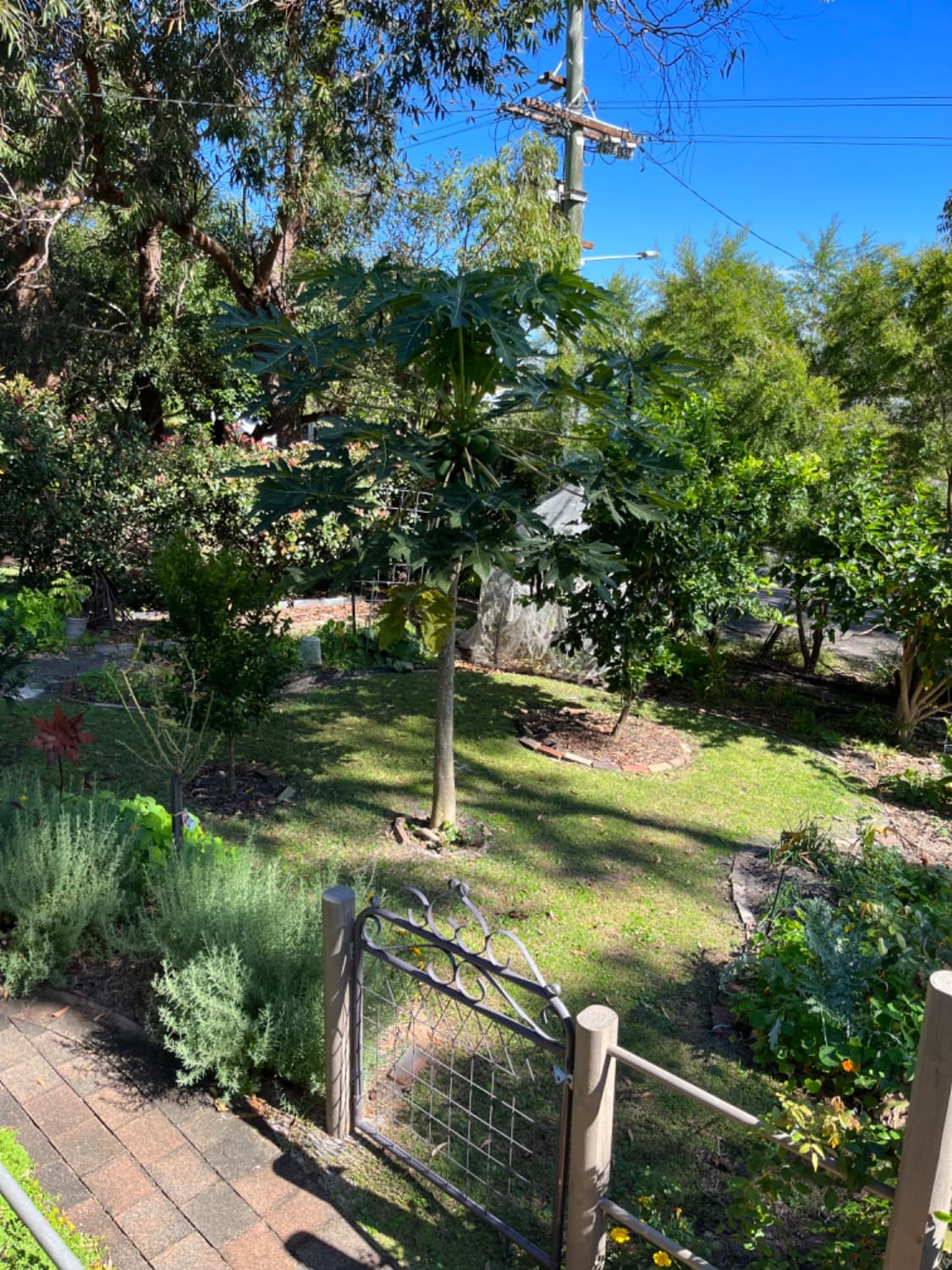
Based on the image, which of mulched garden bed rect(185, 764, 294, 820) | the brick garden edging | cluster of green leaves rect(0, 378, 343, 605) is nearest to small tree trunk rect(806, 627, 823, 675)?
the brick garden edging

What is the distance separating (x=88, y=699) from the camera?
263 inches

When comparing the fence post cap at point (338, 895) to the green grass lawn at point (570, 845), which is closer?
the fence post cap at point (338, 895)

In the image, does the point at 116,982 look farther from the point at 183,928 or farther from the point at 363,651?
the point at 363,651

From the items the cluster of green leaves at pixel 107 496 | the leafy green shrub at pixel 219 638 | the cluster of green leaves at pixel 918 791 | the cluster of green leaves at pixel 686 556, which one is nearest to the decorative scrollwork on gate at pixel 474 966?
the leafy green shrub at pixel 219 638

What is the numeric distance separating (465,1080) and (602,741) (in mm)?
4259

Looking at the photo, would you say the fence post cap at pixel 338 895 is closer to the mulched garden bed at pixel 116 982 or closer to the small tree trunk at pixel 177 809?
the mulched garden bed at pixel 116 982

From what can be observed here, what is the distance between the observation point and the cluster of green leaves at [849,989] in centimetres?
272

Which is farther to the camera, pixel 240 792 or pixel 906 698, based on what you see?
pixel 906 698

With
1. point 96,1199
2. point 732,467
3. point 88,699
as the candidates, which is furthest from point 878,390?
point 96,1199

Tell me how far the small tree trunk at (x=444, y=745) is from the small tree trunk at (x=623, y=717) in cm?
223

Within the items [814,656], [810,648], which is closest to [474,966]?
[814,656]

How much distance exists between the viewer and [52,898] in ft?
10.6

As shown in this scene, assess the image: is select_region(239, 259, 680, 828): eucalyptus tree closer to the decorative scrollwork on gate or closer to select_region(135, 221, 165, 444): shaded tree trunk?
the decorative scrollwork on gate

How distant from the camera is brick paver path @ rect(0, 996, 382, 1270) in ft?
7.36
